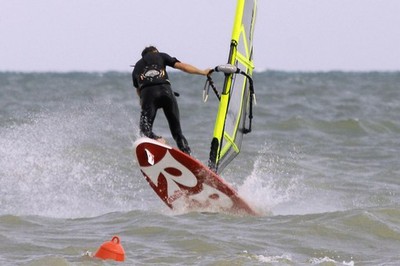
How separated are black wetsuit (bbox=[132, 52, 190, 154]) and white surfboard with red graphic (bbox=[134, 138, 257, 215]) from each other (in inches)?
7.3

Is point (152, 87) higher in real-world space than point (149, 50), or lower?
lower

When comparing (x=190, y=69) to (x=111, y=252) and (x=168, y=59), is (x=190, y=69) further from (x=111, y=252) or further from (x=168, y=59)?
(x=111, y=252)

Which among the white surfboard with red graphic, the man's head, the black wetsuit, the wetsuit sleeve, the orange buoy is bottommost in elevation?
the orange buoy

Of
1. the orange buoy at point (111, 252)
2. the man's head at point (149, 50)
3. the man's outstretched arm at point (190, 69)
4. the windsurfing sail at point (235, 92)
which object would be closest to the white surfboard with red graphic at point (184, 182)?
the windsurfing sail at point (235, 92)

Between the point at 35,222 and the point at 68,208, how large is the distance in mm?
1280

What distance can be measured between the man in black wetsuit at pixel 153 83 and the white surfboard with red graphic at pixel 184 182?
0.17 m

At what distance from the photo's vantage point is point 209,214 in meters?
7.72

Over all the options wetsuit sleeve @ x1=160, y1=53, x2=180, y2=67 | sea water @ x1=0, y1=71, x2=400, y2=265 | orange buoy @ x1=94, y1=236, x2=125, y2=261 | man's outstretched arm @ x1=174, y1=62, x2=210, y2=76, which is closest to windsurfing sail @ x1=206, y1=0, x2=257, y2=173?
man's outstretched arm @ x1=174, y1=62, x2=210, y2=76

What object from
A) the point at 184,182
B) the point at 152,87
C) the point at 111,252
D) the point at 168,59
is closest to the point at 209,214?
the point at 184,182

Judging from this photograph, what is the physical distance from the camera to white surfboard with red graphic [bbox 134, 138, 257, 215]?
24.4 feet

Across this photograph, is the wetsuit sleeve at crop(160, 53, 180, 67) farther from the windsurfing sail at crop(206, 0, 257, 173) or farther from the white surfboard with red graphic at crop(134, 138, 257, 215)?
the white surfboard with red graphic at crop(134, 138, 257, 215)

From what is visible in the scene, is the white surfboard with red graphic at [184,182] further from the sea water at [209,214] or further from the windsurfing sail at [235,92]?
the windsurfing sail at [235,92]

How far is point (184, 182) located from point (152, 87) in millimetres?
830

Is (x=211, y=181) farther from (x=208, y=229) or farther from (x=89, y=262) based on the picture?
(x=89, y=262)
